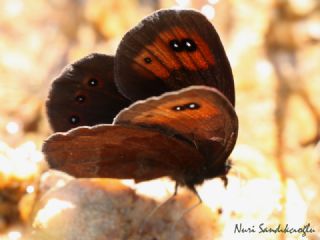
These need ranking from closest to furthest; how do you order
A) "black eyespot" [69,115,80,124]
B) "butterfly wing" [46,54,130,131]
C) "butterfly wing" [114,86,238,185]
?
1. "butterfly wing" [114,86,238,185]
2. "butterfly wing" [46,54,130,131]
3. "black eyespot" [69,115,80,124]

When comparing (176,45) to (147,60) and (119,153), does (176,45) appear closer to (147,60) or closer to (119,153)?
(147,60)

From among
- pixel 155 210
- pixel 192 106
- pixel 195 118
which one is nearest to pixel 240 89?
pixel 155 210

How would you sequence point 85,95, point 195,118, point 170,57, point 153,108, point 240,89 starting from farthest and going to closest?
point 240,89 < point 85,95 < point 170,57 < point 195,118 < point 153,108

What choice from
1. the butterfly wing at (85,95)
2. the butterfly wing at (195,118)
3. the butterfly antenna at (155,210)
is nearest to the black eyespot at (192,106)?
the butterfly wing at (195,118)

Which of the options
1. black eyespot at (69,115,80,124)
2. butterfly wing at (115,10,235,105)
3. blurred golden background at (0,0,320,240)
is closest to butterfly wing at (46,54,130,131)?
black eyespot at (69,115,80,124)

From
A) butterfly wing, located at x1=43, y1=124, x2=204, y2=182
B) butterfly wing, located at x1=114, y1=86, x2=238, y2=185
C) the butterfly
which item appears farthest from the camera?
butterfly wing, located at x1=43, y1=124, x2=204, y2=182

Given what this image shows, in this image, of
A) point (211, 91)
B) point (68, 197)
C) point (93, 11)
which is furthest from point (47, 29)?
point (211, 91)

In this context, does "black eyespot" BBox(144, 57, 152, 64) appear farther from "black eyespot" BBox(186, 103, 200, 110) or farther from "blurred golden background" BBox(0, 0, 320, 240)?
"blurred golden background" BBox(0, 0, 320, 240)

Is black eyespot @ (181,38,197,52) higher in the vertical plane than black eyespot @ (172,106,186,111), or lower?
higher
